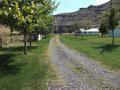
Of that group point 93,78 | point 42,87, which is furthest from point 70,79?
point 42,87

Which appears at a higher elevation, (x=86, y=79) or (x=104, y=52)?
(x=86, y=79)

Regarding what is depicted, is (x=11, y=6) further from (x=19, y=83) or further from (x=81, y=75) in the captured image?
(x=81, y=75)

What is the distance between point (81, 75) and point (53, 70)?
336 centimetres

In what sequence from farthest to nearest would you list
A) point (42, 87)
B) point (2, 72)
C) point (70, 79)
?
point (2, 72)
point (70, 79)
point (42, 87)

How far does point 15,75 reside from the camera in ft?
77.8

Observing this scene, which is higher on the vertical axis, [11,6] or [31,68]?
[11,6]

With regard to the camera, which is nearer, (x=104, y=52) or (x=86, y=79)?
(x=86, y=79)

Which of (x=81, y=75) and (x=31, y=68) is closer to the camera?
(x=81, y=75)

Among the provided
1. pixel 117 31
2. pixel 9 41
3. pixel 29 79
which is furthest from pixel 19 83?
pixel 117 31

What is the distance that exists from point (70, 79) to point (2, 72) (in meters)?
5.96

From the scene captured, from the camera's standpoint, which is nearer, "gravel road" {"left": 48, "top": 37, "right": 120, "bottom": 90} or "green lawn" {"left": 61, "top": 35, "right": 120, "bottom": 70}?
"gravel road" {"left": 48, "top": 37, "right": 120, "bottom": 90}

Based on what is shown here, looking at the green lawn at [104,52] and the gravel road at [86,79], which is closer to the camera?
the gravel road at [86,79]

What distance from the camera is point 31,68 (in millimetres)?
27281

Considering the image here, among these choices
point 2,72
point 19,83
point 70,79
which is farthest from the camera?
point 2,72
